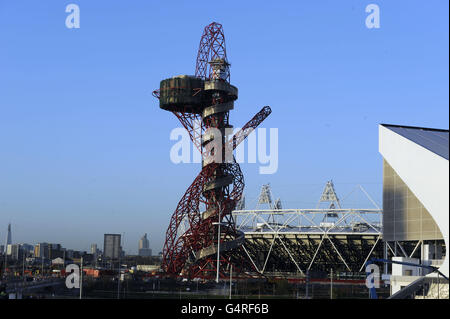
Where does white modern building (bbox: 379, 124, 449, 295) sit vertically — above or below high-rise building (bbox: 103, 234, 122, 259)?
above

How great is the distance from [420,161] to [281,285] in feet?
89.6

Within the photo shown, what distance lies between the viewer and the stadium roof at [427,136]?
74.4m

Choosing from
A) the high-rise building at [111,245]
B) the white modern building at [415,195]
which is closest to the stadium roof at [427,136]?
the white modern building at [415,195]

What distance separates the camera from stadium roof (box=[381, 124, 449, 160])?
244 ft

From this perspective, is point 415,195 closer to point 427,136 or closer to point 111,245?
point 427,136

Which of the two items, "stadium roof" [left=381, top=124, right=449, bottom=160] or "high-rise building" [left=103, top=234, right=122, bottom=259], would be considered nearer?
"stadium roof" [left=381, top=124, right=449, bottom=160]

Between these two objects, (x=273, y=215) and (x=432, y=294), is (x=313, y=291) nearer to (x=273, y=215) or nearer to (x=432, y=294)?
(x=432, y=294)

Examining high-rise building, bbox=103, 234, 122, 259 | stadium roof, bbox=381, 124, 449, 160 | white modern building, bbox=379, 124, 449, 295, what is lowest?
high-rise building, bbox=103, 234, 122, 259

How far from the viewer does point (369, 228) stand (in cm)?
13300

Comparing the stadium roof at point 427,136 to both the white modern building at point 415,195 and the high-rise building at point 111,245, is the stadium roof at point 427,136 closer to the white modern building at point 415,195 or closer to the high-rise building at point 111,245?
the white modern building at point 415,195

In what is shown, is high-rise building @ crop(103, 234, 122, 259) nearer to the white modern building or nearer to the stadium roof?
the white modern building

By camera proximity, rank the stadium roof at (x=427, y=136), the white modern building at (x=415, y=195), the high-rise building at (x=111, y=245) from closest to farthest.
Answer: the white modern building at (x=415, y=195) → the stadium roof at (x=427, y=136) → the high-rise building at (x=111, y=245)

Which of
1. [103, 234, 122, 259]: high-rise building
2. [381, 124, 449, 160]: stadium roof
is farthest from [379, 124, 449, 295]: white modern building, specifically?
[103, 234, 122, 259]: high-rise building
